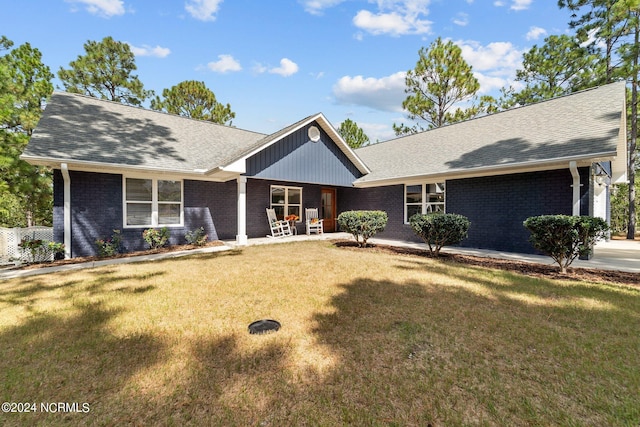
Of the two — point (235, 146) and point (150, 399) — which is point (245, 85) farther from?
point (150, 399)

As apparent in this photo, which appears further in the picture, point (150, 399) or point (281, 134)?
point (281, 134)

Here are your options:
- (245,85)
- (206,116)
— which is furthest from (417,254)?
(206,116)

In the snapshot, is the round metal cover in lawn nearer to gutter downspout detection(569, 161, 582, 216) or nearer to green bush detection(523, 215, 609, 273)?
green bush detection(523, 215, 609, 273)

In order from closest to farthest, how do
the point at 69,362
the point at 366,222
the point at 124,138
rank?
the point at 69,362
the point at 366,222
the point at 124,138

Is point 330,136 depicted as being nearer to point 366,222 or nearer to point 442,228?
point 366,222

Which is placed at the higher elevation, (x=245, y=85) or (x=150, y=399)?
(x=245, y=85)

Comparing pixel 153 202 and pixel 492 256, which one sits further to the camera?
pixel 153 202

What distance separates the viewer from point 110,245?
8.41 meters

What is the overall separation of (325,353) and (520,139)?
10.4m

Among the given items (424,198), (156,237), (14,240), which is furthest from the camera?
(424,198)

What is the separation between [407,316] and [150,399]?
3.09 meters

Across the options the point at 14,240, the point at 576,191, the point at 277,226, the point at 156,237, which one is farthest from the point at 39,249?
the point at 576,191

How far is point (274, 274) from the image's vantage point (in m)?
6.00

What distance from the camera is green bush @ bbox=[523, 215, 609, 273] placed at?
5605mm
